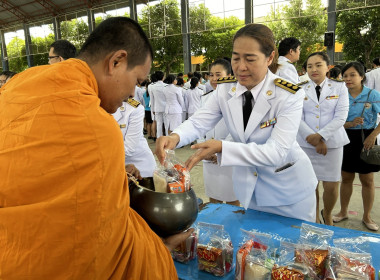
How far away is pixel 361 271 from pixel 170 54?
55.2ft

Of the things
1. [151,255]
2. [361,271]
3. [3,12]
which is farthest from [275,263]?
[3,12]

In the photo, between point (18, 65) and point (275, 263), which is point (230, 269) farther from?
point (18, 65)

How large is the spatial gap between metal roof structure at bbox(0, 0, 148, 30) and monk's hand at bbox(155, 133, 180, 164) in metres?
17.2

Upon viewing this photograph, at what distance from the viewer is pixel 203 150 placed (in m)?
1.50

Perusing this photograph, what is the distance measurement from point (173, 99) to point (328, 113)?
5.15m

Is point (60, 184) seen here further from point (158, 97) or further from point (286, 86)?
point (158, 97)

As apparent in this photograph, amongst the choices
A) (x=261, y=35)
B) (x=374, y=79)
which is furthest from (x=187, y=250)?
(x=374, y=79)

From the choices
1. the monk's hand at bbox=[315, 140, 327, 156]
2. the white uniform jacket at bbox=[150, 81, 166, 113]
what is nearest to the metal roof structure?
the white uniform jacket at bbox=[150, 81, 166, 113]

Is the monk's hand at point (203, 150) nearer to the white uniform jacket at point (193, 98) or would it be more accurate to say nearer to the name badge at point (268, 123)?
the name badge at point (268, 123)

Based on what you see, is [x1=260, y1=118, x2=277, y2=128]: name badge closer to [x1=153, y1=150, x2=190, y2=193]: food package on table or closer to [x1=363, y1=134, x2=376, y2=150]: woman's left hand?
[x1=153, y1=150, x2=190, y2=193]: food package on table

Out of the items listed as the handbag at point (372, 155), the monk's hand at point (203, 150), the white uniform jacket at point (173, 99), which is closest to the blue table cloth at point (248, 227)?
the monk's hand at point (203, 150)

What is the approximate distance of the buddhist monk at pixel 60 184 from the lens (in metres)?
0.77

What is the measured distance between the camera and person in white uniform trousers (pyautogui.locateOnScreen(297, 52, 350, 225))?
2867 millimetres

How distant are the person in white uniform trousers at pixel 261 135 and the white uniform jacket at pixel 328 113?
4.04 ft
